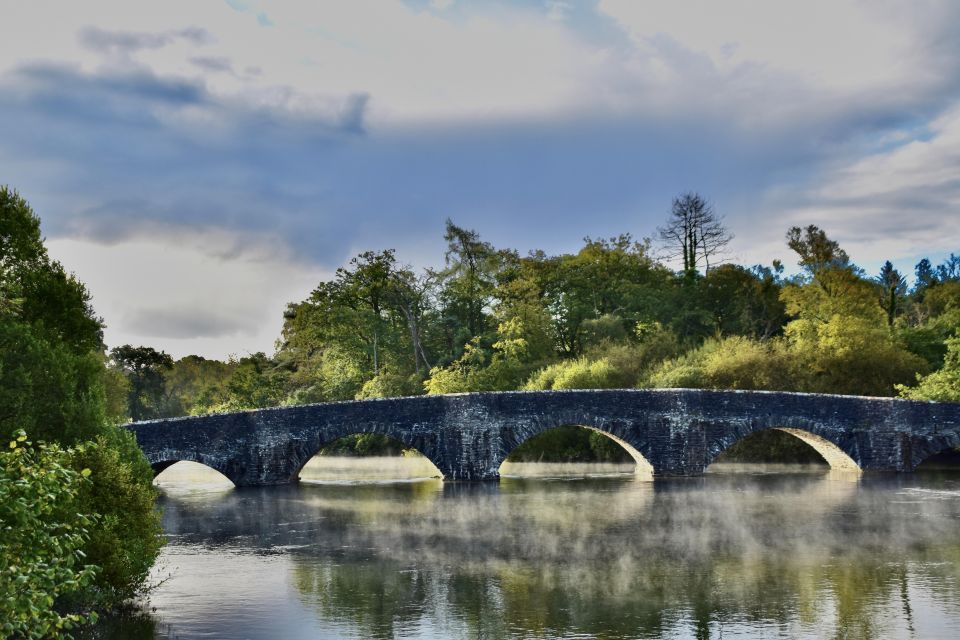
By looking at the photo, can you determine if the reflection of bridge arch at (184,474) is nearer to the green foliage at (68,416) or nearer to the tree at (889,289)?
the green foliage at (68,416)

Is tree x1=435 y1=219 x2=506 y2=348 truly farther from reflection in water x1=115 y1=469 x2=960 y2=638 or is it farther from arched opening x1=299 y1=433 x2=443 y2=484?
reflection in water x1=115 y1=469 x2=960 y2=638

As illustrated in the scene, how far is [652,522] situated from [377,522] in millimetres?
6652

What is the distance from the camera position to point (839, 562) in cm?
1798

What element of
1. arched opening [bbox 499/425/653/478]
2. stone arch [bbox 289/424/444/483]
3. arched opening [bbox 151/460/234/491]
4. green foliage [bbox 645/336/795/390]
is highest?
green foliage [bbox 645/336/795/390]

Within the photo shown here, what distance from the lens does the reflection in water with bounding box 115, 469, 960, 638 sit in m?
13.6

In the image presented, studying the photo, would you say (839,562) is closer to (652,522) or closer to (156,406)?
(652,522)

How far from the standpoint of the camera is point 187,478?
4509 centimetres

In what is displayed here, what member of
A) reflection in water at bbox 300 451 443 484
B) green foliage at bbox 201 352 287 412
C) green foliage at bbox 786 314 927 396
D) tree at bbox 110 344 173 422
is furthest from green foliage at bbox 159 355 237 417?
green foliage at bbox 786 314 927 396

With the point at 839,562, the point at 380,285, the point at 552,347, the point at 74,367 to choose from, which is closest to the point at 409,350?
the point at 380,285

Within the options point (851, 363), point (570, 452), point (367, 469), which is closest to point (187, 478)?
point (367, 469)

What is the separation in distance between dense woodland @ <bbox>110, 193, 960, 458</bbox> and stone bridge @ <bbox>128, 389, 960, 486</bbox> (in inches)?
263

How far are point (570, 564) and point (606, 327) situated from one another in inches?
1278

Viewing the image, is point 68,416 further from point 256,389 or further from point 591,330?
point 256,389

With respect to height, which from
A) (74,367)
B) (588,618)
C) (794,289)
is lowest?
(588,618)
